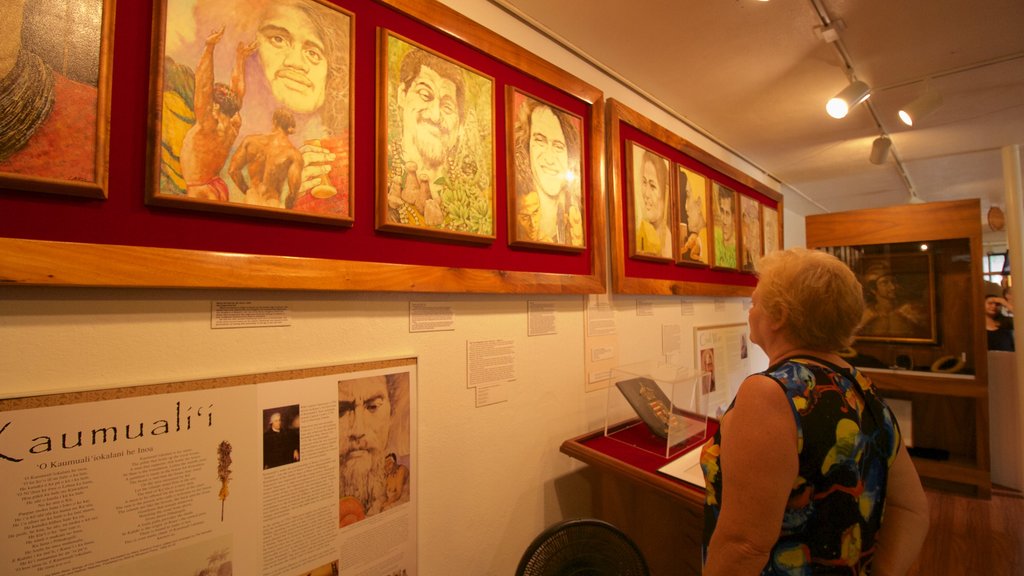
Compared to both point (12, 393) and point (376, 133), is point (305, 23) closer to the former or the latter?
point (376, 133)

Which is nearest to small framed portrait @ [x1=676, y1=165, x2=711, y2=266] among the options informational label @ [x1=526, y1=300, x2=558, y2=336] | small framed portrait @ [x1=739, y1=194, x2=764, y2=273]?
small framed portrait @ [x1=739, y1=194, x2=764, y2=273]

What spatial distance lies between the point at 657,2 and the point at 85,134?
1999mm

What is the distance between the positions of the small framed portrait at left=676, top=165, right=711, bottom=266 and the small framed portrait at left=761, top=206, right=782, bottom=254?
126 cm

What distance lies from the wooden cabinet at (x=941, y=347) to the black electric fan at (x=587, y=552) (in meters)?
3.59

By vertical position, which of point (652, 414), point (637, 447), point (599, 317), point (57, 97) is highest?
point (57, 97)

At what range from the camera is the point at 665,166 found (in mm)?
2646

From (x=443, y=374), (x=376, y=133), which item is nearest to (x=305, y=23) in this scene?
(x=376, y=133)

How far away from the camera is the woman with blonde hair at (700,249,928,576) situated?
2.92ft

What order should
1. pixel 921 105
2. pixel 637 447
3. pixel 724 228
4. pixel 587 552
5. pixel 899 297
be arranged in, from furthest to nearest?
pixel 899 297 < pixel 724 228 < pixel 921 105 < pixel 637 447 < pixel 587 552

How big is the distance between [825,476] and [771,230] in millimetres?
3724

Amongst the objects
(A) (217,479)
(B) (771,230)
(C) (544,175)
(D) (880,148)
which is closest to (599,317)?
(C) (544,175)

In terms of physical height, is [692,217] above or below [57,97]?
above

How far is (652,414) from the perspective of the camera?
1856 millimetres

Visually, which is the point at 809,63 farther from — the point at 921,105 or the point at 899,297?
the point at 899,297
